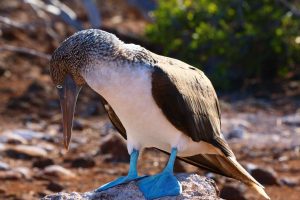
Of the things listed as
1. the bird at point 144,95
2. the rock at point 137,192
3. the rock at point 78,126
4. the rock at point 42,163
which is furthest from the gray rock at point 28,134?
the rock at point 137,192

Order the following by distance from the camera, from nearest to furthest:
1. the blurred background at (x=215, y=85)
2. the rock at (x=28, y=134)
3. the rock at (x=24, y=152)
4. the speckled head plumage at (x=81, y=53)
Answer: the speckled head plumage at (x=81, y=53) < the blurred background at (x=215, y=85) < the rock at (x=24, y=152) < the rock at (x=28, y=134)

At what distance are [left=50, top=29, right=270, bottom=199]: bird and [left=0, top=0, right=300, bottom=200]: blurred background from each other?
1858 mm

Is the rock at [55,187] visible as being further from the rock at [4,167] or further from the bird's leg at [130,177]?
the bird's leg at [130,177]

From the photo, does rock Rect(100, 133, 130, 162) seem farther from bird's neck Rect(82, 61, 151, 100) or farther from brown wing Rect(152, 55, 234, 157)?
bird's neck Rect(82, 61, 151, 100)

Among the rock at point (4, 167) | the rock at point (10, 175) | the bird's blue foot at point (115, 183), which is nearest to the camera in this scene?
the bird's blue foot at point (115, 183)

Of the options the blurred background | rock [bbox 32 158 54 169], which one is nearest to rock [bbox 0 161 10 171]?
the blurred background

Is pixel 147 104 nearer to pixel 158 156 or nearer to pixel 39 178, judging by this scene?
pixel 39 178

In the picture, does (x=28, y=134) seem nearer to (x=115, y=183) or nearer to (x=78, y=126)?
(x=78, y=126)

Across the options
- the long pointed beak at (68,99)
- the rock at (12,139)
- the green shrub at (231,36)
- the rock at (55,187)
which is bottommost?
the rock at (55,187)

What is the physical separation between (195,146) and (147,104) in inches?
25.7

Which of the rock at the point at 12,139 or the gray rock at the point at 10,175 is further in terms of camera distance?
the rock at the point at 12,139

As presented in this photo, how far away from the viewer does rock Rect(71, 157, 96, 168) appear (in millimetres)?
9359

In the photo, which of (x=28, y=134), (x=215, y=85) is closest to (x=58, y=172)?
(x=28, y=134)

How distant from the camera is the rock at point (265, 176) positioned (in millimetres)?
8430
